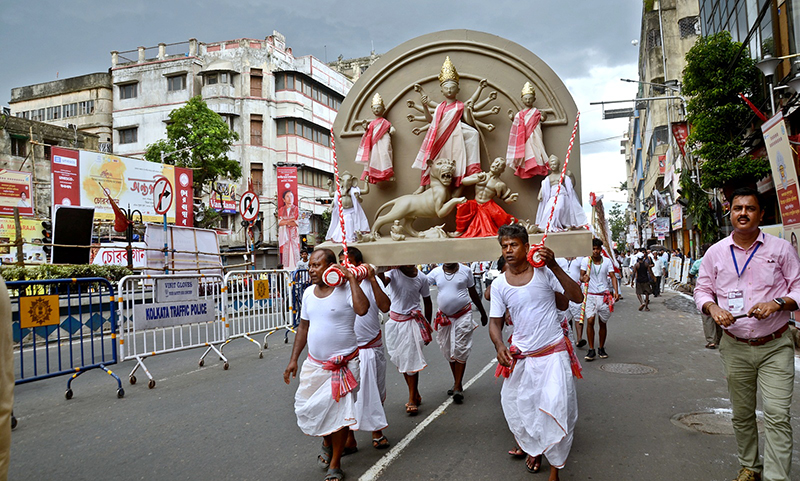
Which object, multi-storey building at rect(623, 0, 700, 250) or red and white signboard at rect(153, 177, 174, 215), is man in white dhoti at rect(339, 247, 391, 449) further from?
multi-storey building at rect(623, 0, 700, 250)

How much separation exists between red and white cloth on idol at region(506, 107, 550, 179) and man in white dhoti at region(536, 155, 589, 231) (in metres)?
0.09

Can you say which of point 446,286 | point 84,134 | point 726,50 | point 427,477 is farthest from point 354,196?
point 84,134

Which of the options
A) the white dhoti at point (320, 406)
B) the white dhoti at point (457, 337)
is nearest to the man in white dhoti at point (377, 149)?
the white dhoti at point (320, 406)

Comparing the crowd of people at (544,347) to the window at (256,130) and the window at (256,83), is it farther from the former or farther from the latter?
the window at (256,83)

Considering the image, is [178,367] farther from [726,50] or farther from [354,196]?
[726,50]

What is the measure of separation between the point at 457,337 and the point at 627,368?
3.06 meters

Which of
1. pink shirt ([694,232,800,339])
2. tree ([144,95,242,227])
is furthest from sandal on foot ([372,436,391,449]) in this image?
tree ([144,95,242,227])

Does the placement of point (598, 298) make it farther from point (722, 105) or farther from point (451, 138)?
point (722, 105)

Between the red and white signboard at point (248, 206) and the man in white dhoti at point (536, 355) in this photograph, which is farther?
the red and white signboard at point (248, 206)

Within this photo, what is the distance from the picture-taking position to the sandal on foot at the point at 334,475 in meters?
3.92

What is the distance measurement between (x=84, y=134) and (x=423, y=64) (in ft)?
101

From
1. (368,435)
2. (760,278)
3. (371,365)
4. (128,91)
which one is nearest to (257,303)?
(368,435)

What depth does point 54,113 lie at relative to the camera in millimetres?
36750

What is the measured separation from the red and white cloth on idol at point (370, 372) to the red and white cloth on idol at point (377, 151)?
46.3 inches
